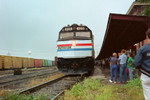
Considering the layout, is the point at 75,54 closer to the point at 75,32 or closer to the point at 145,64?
the point at 75,32

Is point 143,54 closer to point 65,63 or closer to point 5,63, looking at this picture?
point 65,63

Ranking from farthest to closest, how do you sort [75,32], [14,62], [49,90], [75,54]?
1. [14,62]
2. [75,32]
3. [75,54]
4. [49,90]

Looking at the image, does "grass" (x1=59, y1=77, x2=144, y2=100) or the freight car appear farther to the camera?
the freight car

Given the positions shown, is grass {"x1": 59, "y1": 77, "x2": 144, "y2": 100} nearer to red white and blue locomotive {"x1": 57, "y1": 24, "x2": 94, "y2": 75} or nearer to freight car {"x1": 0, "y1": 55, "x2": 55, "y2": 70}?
red white and blue locomotive {"x1": 57, "y1": 24, "x2": 94, "y2": 75}

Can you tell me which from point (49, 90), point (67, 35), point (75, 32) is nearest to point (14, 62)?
point (67, 35)

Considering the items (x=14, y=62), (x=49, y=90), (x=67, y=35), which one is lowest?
(x=49, y=90)

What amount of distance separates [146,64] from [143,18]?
15.9 ft

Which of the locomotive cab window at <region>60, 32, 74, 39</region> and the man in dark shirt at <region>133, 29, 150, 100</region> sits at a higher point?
the locomotive cab window at <region>60, 32, 74, 39</region>

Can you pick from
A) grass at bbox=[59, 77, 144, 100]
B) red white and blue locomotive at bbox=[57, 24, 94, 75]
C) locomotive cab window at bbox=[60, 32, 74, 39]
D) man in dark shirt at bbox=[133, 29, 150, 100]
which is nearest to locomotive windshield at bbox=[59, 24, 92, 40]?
locomotive cab window at bbox=[60, 32, 74, 39]

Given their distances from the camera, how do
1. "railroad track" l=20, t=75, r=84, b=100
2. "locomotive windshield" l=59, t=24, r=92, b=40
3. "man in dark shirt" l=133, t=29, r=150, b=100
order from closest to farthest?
"man in dark shirt" l=133, t=29, r=150, b=100
"railroad track" l=20, t=75, r=84, b=100
"locomotive windshield" l=59, t=24, r=92, b=40

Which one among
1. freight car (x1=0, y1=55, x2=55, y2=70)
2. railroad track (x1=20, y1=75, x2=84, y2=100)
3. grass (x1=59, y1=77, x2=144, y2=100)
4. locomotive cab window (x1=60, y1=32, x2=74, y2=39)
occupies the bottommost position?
railroad track (x1=20, y1=75, x2=84, y2=100)

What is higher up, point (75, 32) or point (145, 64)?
point (75, 32)

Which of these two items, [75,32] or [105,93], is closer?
[105,93]

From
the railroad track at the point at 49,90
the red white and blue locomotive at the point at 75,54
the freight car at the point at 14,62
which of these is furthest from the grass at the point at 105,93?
the freight car at the point at 14,62
